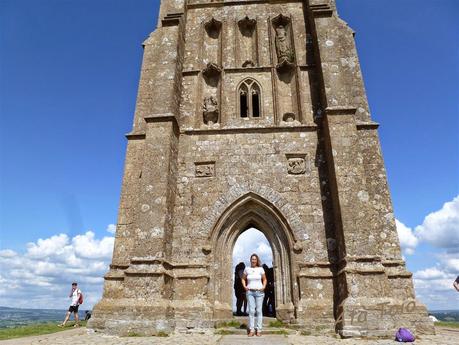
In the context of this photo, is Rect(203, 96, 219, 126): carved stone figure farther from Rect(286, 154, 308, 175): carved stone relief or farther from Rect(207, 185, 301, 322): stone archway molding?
Rect(286, 154, 308, 175): carved stone relief

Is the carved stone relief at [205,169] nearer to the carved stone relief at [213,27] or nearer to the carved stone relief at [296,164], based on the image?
the carved stone relief at [296,164]

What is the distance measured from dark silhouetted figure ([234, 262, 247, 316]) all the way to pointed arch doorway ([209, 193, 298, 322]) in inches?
67.9

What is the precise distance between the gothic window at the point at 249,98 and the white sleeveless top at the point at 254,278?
6.46 meters

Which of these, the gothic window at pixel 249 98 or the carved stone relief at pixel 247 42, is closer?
the gothic window at pixel 249 98

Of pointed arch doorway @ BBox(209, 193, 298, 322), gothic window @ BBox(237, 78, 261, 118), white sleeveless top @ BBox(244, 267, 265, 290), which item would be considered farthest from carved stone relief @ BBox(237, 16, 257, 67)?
white sleeveless top @ BBox(244, 267, 265, 290)

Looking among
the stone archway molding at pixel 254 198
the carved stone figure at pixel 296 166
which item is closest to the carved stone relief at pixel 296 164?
the carved stone figure at pixel 296 166

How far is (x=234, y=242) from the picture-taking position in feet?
36.6

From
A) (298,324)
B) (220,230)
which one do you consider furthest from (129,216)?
(298,324)

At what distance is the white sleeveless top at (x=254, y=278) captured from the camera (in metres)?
8.02

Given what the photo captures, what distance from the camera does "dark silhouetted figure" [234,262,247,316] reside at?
40.3ft

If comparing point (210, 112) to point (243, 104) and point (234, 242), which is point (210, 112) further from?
point (234, 242)

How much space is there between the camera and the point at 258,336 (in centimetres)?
769

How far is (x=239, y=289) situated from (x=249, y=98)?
6.91 m

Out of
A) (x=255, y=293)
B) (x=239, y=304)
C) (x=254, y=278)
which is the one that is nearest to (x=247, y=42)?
(x=254, y=278)
